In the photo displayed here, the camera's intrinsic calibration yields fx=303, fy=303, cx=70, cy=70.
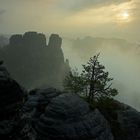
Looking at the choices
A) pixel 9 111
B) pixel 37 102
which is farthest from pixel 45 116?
pixel 9 111

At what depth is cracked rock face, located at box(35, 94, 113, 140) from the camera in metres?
27.8

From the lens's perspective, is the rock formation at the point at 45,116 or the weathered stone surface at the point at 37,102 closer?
the rock formation at the point at 45,116

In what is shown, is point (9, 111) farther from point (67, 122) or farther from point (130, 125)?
point (130, 125)

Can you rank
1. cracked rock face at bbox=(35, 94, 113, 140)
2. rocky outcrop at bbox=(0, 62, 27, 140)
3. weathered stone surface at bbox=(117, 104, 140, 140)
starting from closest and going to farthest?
rocky outcrop at bbox=(0, 62, 27, 140) < cracked rock face at bbox=(35, 94, 113, 140) < weathered stone surface at bbox=(117, 104, 140, 140)

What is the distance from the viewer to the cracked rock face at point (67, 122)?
27.8 metres

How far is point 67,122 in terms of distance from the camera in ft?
91.5

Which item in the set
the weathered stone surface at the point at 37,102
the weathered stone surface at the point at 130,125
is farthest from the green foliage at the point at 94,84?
the weathered stone surface at the point at 37,102

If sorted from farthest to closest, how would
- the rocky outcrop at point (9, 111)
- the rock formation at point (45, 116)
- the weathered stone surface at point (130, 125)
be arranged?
the weathered stone surface at point (130, 125), the rock formation at point (45, 116), the rocky outcrop at point (9, 111)

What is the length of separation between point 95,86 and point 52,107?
58.0ft

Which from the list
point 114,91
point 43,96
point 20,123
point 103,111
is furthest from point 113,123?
point 20,123

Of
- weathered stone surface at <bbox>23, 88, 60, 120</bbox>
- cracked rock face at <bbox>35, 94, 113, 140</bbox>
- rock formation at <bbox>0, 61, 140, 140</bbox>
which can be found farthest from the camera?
weathered stone surface at <bbox>23, 88, 60, 120</bbox>

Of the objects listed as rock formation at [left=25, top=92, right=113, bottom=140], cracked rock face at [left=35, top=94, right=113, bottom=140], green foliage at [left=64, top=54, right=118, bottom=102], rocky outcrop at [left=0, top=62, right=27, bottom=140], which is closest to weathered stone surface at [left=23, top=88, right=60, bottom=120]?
rock formation at [left=25, top=92, right=113, bottom=140]

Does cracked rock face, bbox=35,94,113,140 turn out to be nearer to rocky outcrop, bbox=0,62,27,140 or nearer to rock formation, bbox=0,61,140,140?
rock formation, bbox=0,61,140,140

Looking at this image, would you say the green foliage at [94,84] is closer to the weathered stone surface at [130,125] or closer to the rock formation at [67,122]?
the weathered stone surface at [130,125]
